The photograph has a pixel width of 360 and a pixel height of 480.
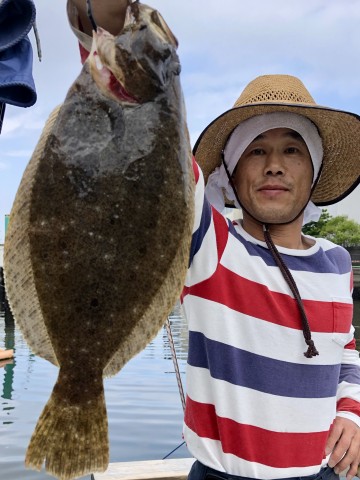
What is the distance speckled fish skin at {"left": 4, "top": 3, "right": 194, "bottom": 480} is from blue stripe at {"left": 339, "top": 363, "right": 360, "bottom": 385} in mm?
1335

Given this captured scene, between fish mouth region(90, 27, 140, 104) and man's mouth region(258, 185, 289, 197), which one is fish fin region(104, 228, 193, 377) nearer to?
fish mouth region(90, 27, 140, 104)

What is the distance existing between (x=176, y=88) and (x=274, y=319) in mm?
1100

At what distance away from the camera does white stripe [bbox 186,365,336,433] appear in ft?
7.69

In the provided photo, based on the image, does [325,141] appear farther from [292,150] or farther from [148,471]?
[148,471]

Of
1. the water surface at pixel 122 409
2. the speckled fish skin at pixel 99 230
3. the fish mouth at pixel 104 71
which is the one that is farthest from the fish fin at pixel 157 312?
the water surface at pixel 122 409

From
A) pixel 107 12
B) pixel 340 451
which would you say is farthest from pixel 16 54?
pixel 340 451

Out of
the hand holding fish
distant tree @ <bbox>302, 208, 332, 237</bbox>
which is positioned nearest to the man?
the hand holding fish

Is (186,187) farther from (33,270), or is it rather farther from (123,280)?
(33,270)

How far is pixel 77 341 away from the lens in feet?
5.64

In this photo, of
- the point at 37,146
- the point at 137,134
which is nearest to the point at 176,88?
the point at 137,134

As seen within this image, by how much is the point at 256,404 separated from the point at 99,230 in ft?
3.60

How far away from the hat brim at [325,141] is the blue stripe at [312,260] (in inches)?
20.9

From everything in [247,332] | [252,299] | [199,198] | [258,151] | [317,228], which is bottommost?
[247,332]

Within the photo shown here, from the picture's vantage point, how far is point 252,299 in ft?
8.03
